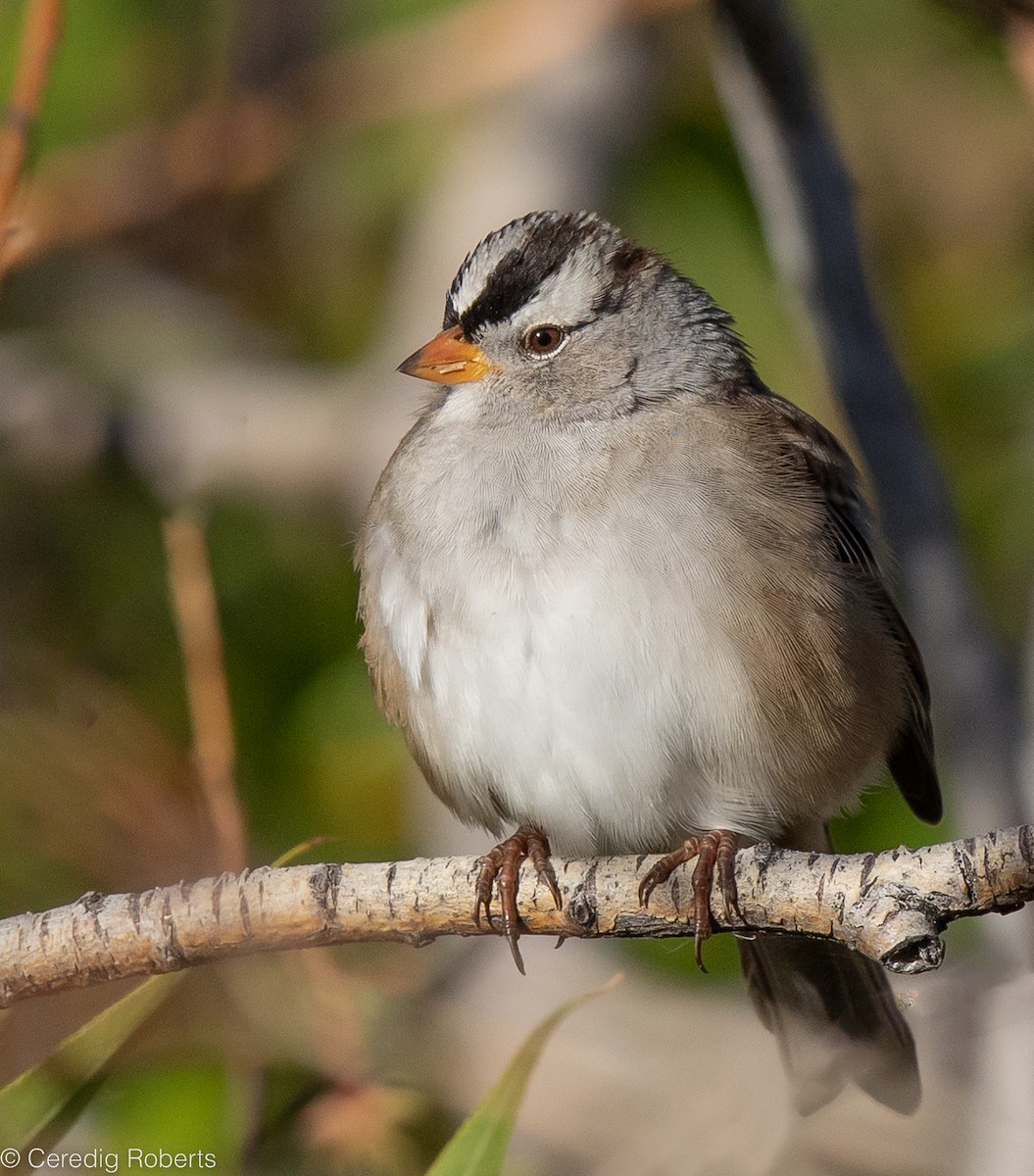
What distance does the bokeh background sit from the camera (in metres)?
2.59

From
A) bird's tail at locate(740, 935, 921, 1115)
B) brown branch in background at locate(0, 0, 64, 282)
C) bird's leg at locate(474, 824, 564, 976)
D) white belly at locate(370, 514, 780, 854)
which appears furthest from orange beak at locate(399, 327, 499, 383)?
bird's tail at locate(740, 935, 921, 1115)

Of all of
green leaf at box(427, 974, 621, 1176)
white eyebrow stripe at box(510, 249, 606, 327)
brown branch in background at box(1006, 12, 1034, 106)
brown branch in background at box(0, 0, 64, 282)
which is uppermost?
brown branch in background at box(0, 0, 64, 282)

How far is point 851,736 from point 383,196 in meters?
2.58

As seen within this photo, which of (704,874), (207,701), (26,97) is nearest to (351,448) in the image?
(207,701)

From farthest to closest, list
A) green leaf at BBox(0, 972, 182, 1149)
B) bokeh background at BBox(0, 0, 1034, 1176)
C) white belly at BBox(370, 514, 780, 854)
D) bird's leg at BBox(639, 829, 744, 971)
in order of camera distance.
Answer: bokeh background at BBox(0, 0, 1034, 1176) < white belly at BBox(370, 514, 780, 854) < bird's leg at BBox(639, 829, 744, 971) < green leaf at BBox(0, 972, 182, 1149)

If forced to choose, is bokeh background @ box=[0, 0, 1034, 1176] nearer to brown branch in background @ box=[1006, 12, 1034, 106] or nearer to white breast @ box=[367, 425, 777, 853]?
brown branch in background @ box=[1006, 12, 1034, 106]

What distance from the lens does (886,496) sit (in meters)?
3.22

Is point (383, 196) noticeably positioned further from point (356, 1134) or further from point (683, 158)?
point (356, 1134)

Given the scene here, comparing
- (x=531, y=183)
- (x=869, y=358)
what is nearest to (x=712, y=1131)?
(x=869, y=358)

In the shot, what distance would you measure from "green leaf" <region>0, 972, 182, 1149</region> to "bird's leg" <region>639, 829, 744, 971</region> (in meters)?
0.68

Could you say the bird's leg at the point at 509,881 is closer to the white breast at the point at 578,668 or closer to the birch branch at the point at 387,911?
the birch branch at the point at 387,911

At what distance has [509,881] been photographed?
228 cm

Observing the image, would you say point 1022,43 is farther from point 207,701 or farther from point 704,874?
point 207,701

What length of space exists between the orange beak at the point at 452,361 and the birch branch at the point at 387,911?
92 cm
